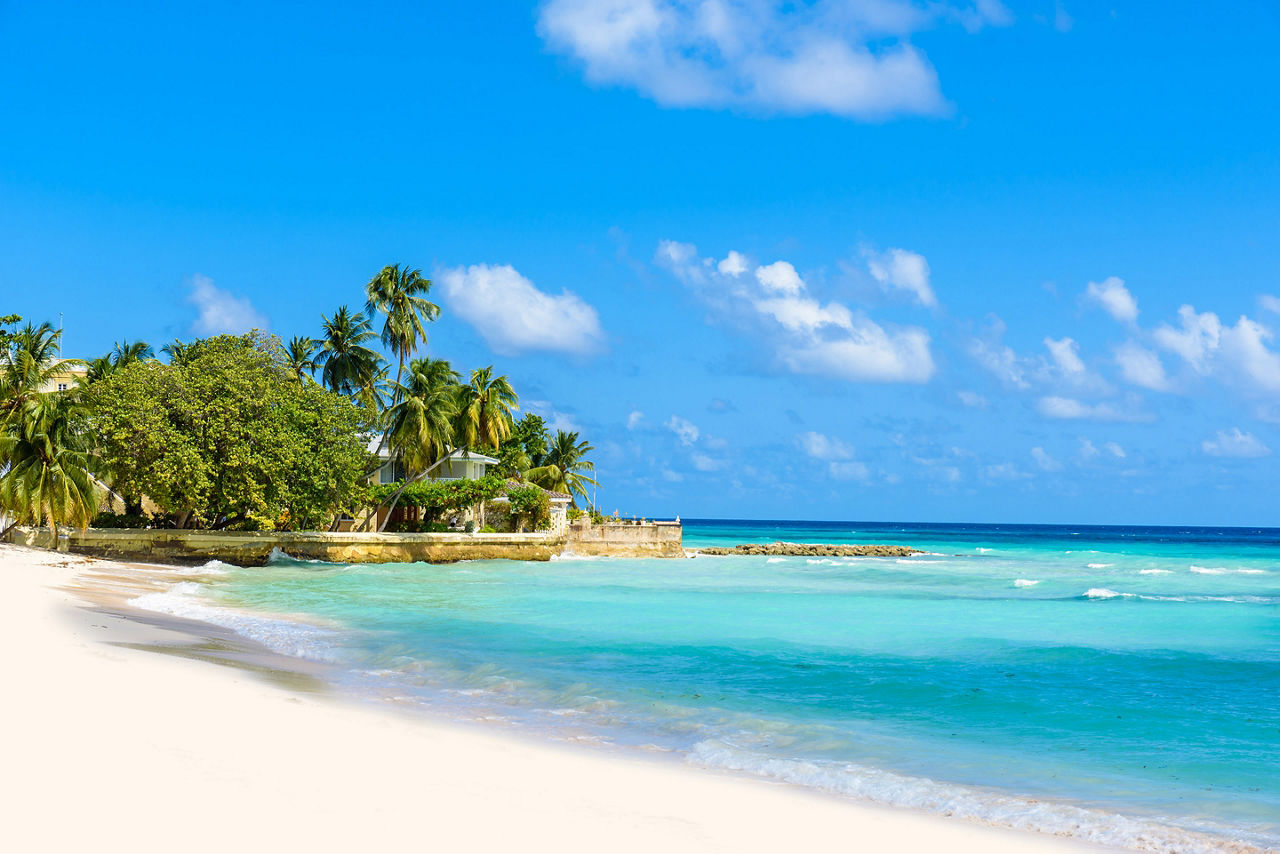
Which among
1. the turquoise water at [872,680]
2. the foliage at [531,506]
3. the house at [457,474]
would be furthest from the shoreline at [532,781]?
the house at [457,474]

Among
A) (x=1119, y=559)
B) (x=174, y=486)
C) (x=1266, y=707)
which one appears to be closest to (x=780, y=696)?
(x=1266, y=707)

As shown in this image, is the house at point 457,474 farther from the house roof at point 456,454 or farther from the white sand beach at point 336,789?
the white sand beach at point 336,789

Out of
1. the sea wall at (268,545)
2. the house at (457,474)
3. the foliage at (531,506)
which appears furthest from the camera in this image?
the house at (457,474)

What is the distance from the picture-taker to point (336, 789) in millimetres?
6586

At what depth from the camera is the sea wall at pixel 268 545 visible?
29891mm

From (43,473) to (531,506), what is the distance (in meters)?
20.5

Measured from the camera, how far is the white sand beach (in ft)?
18.2

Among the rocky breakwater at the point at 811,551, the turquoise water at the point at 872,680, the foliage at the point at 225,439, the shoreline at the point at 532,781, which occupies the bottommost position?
the rocky breakwater at the point at 811,551

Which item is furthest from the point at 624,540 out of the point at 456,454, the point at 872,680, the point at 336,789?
the point at 336,789

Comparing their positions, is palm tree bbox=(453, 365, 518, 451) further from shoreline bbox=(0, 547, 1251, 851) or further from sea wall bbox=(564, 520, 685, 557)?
shoreline bbox=(0, 547, 1251, 851)

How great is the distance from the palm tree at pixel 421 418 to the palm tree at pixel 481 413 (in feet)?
3.32

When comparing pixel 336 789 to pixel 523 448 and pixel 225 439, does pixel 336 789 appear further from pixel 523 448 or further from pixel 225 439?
pixel 523 448

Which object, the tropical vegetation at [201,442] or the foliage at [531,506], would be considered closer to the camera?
the tropical vegetation at [201,442]

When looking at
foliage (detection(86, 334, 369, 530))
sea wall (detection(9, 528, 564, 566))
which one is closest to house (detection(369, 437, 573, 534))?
sea wall (detection(9, 528, 564, 566))
